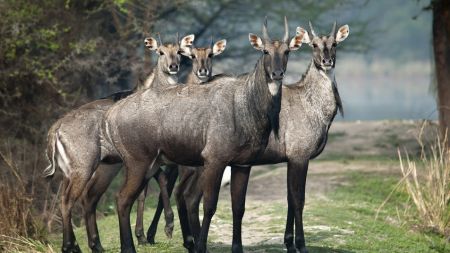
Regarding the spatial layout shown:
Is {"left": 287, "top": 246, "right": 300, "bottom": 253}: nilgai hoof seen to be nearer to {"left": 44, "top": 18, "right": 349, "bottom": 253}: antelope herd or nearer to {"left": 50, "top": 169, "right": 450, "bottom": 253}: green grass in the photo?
{"left": 44, "top": 18, "right": 349, "bottom": 253}: antelope herd

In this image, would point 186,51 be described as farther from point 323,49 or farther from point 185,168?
point 323,49

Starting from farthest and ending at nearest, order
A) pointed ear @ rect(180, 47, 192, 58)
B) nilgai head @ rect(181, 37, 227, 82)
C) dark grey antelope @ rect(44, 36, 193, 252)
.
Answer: pointed ear @ rect(180, 47, 192, 58) < nilgai head @ rect(181, 37, 227, 82) < dark grey antelope @ rect(44, 36, 193, 252)

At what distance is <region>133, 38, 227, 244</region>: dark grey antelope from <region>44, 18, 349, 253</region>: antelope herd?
0.07 feet

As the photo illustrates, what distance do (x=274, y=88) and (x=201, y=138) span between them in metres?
0.92

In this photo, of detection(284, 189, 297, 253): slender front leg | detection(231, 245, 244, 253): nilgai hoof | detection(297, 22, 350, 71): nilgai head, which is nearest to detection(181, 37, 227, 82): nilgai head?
detection(297, 22, 350, 71): nilgai head

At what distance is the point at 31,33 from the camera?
20.7 metres

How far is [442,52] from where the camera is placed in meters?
21.2

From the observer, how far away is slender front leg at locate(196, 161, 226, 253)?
11.6m

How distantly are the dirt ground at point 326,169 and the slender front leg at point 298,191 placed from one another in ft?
Answer: 3.51

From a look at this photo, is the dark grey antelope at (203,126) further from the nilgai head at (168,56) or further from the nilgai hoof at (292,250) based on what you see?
the nilgai head at (168,56)

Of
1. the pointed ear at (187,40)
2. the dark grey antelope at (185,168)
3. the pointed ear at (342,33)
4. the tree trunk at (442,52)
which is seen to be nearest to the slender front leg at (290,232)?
the dark grey antelope at (185,168)

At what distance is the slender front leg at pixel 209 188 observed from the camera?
38.1ft

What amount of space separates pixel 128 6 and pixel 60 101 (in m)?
3.04

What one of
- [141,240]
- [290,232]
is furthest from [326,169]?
[290,232]
